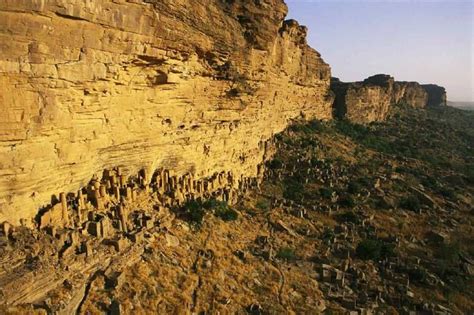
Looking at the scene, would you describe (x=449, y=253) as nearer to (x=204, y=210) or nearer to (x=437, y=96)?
(x=204, y=210)

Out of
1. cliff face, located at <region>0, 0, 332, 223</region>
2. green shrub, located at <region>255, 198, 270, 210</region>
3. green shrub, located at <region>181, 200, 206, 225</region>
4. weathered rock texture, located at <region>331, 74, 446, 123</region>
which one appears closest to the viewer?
cliff face, located at <region>0, 0, 332, 223</region>

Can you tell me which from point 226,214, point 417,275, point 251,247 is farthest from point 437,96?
point 251,247

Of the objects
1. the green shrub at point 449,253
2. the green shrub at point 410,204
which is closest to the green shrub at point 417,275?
the green shrub at point 449,253

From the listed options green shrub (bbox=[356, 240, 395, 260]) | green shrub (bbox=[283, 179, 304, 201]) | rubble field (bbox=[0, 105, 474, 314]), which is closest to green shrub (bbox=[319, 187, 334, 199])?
rubble field (bbox=[0, 105, 474, 314])

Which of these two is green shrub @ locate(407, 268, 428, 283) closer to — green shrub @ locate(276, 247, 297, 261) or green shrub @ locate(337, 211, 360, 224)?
green shrub @ locate(337, 211, 360, 224)

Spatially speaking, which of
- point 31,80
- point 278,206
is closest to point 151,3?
point 31,80

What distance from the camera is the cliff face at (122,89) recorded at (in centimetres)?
754

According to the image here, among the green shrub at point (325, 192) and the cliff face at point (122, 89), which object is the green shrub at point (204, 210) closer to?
the cliff face at point (122, 89)

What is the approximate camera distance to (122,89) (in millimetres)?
10094

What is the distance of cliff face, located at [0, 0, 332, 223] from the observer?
24.7 feet

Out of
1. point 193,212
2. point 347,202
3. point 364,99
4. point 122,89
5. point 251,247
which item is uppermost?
point 364,99

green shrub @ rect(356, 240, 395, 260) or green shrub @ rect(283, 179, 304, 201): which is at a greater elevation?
green shrub @ rect(283, 179, 304, 201)

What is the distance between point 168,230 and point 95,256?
311 cm

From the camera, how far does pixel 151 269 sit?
9836mm
